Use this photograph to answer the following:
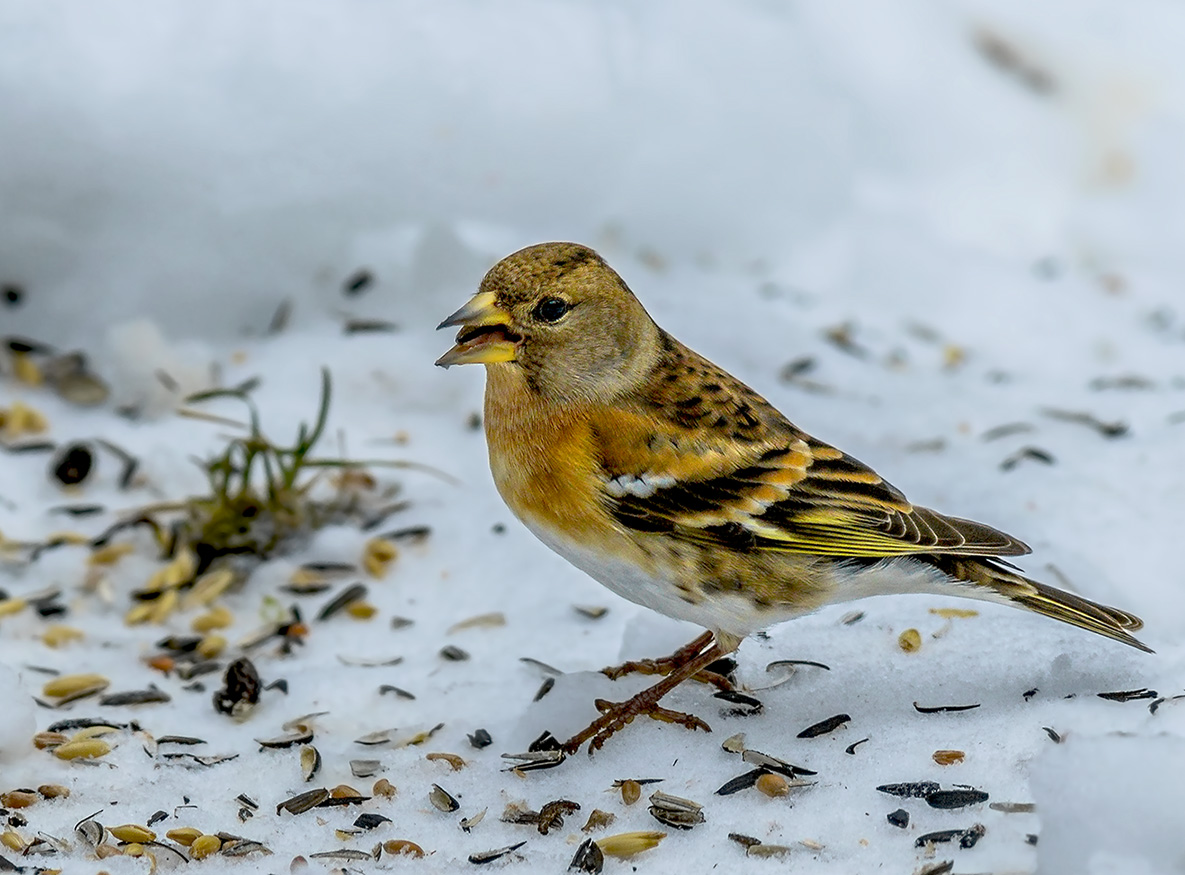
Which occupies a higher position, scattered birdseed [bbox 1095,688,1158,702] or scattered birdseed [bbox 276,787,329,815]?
scattered birdseed [bbox 1095,688,1158,702]

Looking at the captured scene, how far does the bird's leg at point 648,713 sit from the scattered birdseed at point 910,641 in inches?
19.6

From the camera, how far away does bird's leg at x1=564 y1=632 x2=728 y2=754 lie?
326 centimetres

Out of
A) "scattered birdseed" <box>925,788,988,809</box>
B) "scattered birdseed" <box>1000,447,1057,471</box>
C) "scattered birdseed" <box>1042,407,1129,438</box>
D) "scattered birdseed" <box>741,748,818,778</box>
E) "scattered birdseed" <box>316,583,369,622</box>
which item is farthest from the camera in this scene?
"scattered birdseed" <box>1042,407,1129,438</box>

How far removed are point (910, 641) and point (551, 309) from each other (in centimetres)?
120

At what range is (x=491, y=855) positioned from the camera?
9.60 ft

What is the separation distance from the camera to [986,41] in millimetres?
6723

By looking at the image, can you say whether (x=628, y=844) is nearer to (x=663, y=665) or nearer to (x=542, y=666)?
(x=663, y=665)

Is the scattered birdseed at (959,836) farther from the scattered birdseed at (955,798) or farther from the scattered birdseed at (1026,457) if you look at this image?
the scattered birdseed at (1026,457)

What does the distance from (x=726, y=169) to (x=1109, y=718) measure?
3.48m

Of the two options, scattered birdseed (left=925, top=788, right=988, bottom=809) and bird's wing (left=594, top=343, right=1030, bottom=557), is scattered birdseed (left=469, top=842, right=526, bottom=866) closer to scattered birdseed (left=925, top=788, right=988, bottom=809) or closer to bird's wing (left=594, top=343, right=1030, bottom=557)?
bird's wing (left=594, top=343, right=1030, bottom=557)

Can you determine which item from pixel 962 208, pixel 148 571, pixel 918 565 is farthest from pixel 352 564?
pixel 962 208

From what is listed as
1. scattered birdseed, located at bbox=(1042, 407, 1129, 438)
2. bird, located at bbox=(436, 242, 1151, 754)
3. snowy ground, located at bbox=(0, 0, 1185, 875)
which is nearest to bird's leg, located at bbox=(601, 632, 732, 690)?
snowy ground, located at bbox=(0, 0, 1185, 875)

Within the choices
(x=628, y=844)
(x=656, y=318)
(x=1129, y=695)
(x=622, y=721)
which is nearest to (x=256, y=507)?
(x=622, y=721)

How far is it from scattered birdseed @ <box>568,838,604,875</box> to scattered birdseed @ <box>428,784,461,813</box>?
362 millimetres
